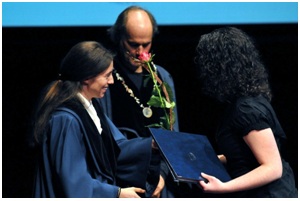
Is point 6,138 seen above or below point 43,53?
below

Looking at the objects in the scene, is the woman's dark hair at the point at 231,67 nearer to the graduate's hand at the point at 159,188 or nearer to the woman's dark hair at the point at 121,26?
the graduate's hand at the point at 159,188

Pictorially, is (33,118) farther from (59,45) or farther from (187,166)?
(59,45)

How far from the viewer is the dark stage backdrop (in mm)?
4559

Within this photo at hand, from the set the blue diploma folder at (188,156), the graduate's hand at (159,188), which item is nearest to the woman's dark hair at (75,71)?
the blue diploma folder at (188,156)

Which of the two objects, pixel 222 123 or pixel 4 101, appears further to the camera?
pixel 4 101

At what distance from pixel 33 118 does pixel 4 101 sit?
170 cm

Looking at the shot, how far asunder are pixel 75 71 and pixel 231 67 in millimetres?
667

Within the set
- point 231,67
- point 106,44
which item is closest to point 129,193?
point 231,67

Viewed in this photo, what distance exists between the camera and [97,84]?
318 centimetres

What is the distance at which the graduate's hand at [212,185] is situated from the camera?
2967 mm

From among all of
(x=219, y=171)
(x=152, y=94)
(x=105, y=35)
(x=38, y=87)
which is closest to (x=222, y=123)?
(x=219, y=171)

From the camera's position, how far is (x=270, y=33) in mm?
4602

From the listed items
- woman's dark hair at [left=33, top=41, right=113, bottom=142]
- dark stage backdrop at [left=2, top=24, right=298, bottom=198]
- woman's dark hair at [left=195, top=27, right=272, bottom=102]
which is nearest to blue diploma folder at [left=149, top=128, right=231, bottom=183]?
woman's dark hair at [left=195, top=27, right=272, bottom=102]

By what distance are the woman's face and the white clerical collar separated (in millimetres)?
27
